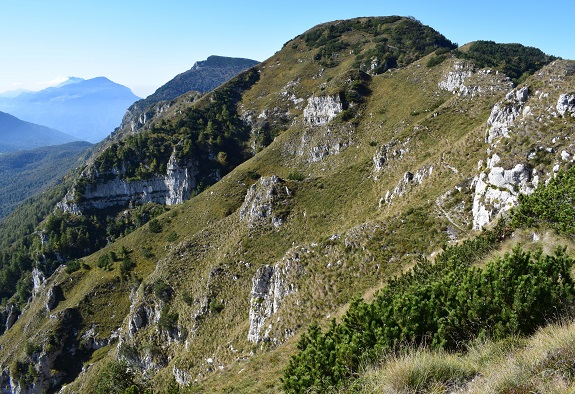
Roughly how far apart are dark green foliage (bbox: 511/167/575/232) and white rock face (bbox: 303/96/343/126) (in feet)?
282

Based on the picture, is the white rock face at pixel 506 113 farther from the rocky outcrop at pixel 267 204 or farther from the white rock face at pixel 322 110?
the white rock face at pixel 322 110

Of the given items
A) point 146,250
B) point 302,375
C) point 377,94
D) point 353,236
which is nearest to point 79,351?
point 146,250

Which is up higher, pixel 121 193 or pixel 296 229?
pixel 121 193

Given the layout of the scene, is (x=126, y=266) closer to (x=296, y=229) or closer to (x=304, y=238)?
(x=296, y=229)

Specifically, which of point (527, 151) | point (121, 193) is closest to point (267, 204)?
point (527, 151)

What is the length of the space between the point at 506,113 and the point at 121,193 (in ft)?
553

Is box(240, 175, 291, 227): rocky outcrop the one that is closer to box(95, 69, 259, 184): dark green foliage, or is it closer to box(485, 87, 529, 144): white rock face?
box(485, 87, 529, 144): white rock face

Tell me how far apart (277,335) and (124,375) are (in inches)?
613

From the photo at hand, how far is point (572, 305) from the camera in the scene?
921 cm

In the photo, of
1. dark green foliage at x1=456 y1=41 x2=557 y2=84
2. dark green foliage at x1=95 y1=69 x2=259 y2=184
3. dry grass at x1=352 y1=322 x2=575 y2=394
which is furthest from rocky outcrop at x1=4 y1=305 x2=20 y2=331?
dark green foliage at x1=456 y1=41 x2=557 y2=84

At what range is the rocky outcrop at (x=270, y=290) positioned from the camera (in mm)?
35750

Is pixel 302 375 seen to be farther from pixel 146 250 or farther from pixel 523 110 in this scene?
pixel 146 250

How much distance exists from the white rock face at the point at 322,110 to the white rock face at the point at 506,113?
6539 centimetres

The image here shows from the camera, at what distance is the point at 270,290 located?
3947cm
